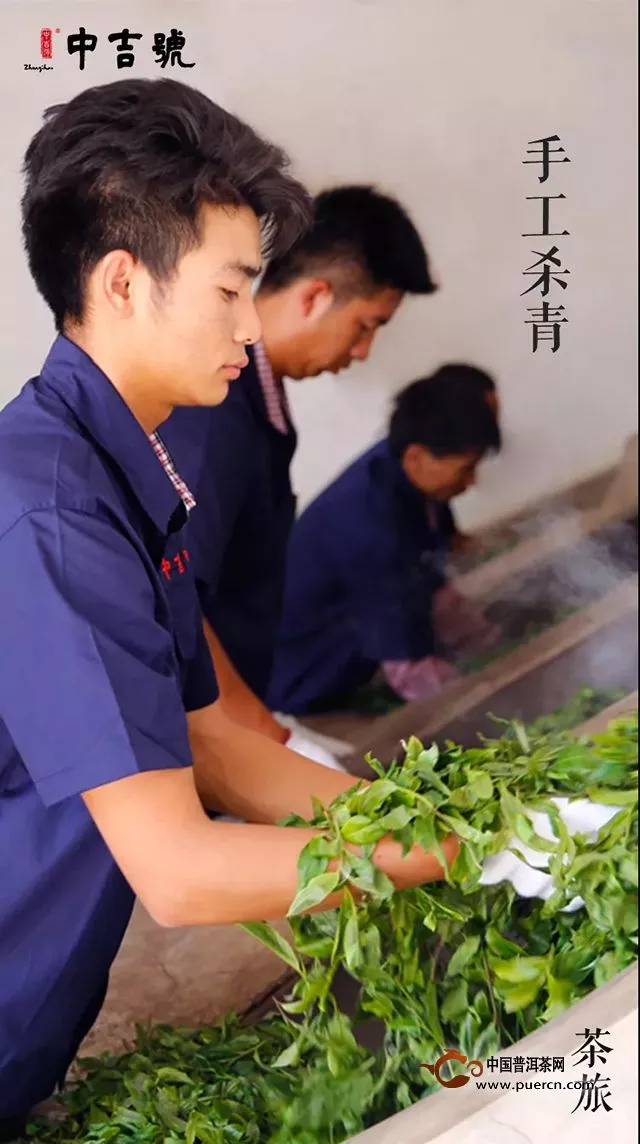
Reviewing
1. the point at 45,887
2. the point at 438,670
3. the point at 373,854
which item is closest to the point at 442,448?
the point at 438,670

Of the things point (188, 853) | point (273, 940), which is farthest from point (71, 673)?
point (273, 940)

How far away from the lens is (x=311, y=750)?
832 mm

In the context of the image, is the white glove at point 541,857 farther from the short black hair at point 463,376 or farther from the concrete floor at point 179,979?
the short black hair at point 463,376

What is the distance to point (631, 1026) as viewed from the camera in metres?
0.76

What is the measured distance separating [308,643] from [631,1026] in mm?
374

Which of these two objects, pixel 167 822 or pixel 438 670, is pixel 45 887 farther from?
pixel 438 670

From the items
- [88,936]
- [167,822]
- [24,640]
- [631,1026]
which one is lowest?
[631,1026]

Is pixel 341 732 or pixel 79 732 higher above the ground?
pixel 79 732

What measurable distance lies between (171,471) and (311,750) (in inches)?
9.8

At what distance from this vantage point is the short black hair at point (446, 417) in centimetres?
87

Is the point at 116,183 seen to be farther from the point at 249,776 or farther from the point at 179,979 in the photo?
the point at 179,979

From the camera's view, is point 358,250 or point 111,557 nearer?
point 111,557

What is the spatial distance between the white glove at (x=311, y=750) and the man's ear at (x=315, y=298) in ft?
1.07

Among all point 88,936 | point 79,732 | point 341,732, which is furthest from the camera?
point 341,732
